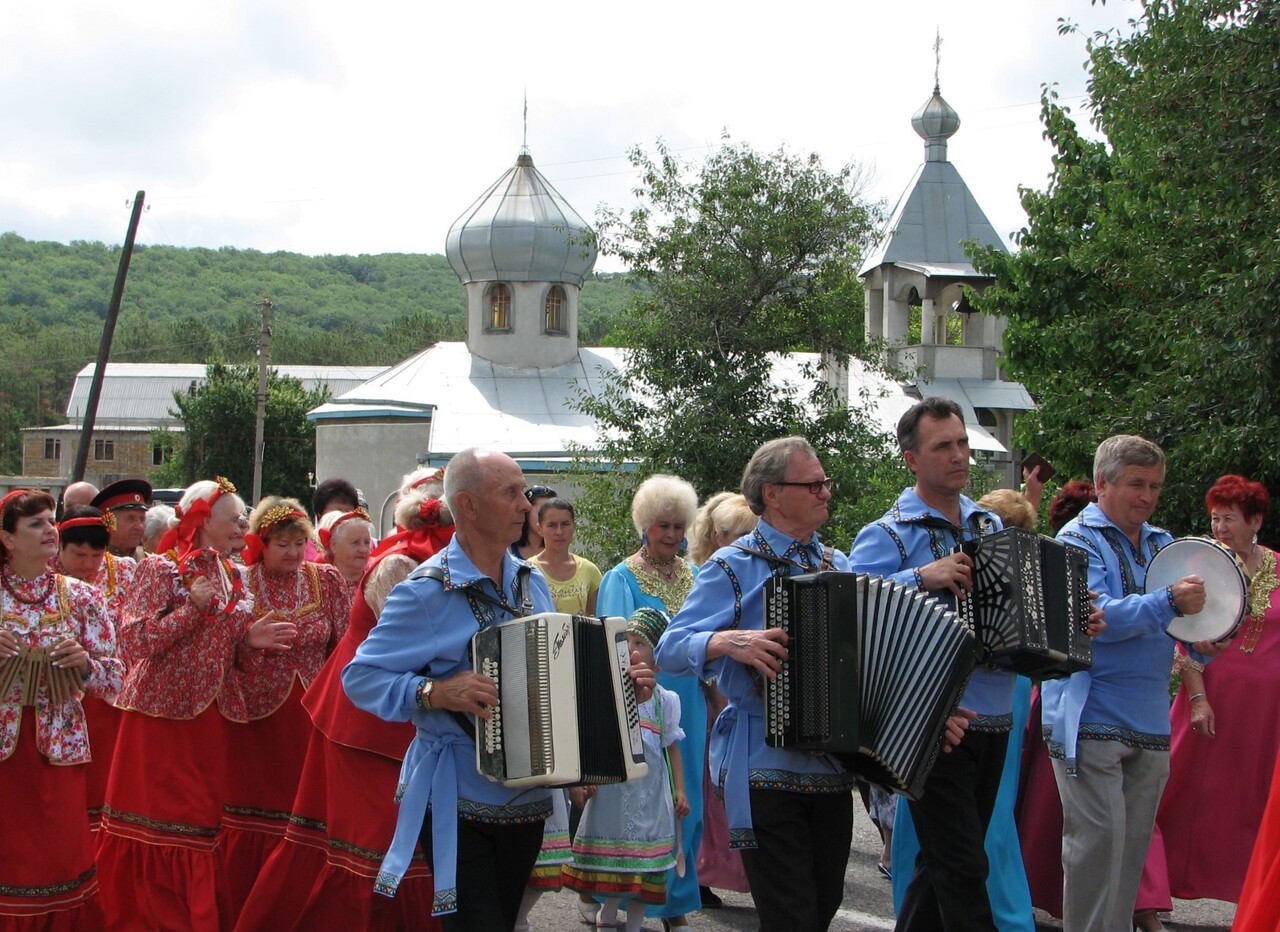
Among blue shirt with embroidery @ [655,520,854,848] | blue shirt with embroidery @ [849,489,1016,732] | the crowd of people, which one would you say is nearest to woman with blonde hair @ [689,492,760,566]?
the crowd of people

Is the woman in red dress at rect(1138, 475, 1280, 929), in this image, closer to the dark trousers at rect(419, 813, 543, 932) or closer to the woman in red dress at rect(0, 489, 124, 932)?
the dark trousers at rect(419, 813, 543, 932)

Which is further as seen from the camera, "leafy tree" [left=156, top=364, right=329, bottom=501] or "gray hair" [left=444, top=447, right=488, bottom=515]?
"leafy tree" [left=156, top=364, right=329, bottom=501]

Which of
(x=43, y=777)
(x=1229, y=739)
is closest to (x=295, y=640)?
(x=43, y=777)

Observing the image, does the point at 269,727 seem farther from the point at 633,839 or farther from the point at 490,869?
the point at 490,869

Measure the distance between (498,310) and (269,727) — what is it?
32109 millimetres

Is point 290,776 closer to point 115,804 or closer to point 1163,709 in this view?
point 115,804

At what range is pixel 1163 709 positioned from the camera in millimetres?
6324

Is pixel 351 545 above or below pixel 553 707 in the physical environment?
above

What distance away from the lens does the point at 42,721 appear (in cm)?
625

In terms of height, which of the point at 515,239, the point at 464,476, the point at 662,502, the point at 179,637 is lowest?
the point at 179,637

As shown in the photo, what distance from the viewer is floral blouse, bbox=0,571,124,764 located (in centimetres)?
622

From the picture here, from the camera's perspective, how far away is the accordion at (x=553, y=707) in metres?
4.26

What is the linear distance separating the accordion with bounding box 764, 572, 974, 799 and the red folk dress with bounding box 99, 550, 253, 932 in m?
3.35

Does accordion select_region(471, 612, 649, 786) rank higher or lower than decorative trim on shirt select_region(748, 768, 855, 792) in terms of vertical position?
higher
